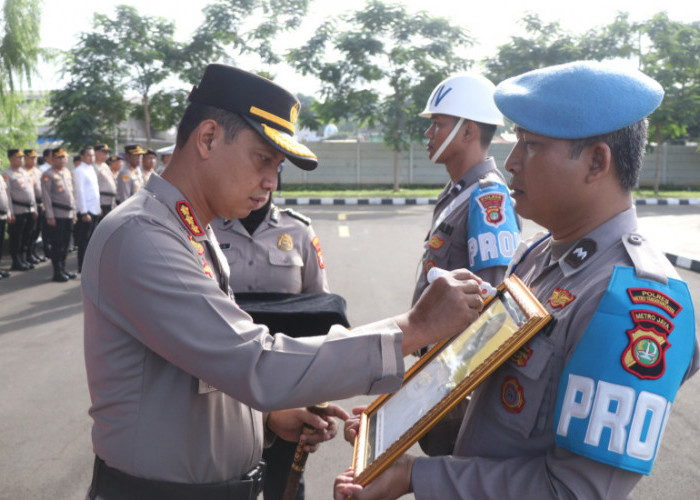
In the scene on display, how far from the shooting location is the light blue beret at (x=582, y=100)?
1321 mm

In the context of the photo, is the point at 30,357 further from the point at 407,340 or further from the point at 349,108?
the point at 349,108

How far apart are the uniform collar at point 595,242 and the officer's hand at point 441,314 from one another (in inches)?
8.7

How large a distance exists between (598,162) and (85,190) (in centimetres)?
1045

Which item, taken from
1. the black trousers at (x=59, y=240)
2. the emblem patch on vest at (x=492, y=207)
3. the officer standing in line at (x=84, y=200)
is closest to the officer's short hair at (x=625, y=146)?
the emblem patch on vest at (x=492, y=207)

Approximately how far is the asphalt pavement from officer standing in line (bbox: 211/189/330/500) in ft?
1.70

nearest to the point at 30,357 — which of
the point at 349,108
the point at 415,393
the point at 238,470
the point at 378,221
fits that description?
the point at 238,470

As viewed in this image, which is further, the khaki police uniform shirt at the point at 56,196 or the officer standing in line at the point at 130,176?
the officer standing in line at the point at 130,176

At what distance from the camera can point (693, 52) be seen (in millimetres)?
22500

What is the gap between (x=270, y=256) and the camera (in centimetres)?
294

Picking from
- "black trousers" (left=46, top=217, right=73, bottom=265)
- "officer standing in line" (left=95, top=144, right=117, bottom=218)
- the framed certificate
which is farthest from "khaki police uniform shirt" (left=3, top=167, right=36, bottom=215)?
the framed certificate

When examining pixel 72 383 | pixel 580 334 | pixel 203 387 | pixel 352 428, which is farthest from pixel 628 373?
pixel 72 383

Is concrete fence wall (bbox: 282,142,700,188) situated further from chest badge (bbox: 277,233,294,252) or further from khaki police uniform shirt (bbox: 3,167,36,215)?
chest badge (bbox: 277,233,294,252)

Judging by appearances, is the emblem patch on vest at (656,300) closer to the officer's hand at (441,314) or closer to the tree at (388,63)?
the officer's hand at (441,314)

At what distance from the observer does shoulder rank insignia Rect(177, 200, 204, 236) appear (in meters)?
1.56
